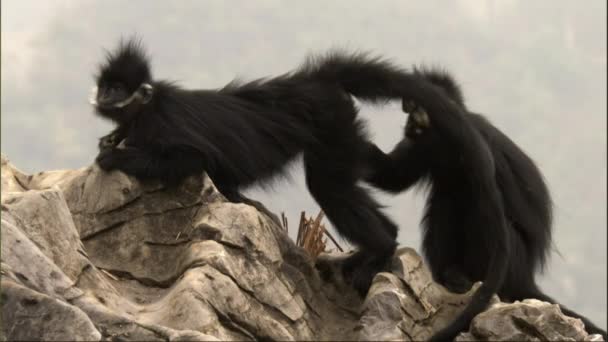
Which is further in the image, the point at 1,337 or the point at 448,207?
the point at 448,207

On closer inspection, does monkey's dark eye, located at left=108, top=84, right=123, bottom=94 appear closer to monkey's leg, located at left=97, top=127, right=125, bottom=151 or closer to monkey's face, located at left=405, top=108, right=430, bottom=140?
monkey's leg, located at left=97, top=127, right=125, bottom=151

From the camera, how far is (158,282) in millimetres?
7262

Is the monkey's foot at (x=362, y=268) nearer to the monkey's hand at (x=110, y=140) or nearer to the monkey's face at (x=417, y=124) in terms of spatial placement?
the monkey's face at (x=417, y=124)

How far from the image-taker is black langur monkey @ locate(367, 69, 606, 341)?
8.16m

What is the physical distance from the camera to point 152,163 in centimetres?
782

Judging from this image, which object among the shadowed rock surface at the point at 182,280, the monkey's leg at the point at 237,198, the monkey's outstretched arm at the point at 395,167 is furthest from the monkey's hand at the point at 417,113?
the monkey's leg at the point at 237,198

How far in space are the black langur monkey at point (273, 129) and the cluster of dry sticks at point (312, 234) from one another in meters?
0.63

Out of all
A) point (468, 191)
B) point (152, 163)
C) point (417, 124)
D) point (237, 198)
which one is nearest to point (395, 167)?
point (417, 124)

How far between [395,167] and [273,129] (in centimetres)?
116

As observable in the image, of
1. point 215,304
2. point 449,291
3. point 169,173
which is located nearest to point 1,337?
point 215,304

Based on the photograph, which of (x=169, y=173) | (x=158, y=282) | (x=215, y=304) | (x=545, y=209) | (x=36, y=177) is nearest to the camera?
(x=215, y=304)

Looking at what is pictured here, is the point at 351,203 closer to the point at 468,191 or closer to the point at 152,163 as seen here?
the point at 468,191

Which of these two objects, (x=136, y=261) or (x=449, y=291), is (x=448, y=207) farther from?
(x=136, y=261)

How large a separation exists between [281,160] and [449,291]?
155cm
